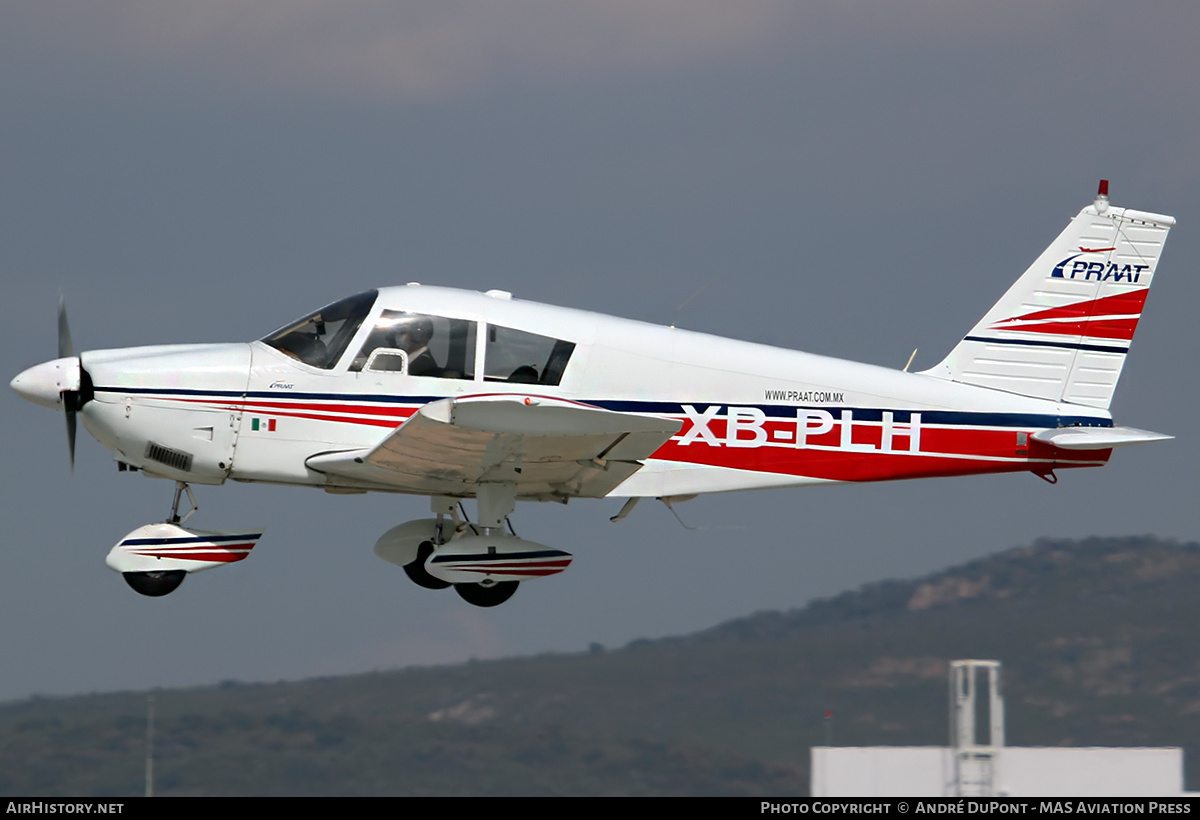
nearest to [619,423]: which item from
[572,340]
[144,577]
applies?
[572,340]

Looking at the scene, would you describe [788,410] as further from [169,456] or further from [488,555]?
[169,456]

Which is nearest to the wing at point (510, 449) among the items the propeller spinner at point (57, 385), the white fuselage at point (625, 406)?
the white fuselage at point (625, 406)

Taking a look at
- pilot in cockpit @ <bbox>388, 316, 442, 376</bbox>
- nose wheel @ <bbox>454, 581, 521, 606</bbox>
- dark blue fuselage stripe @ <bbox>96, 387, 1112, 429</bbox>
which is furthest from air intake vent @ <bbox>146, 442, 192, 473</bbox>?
nose wheel @ <bbox>454, 581, 521, 606</bbox>

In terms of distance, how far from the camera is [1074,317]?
1310 centimetres

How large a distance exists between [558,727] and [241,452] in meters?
8.81

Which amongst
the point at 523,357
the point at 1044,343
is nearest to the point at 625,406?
the point at 523,357

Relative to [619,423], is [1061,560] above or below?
above

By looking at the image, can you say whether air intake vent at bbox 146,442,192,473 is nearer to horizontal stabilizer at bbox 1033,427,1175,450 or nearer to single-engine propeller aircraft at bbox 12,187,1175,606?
single-engine propeller aircraft at bbox 12,187,1175,606

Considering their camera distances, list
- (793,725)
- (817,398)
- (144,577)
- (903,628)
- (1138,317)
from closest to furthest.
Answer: (144,577) → (817,398) → (1138,317) → (793,725) → (903,628)

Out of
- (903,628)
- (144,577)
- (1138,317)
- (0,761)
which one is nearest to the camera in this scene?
(144,577)

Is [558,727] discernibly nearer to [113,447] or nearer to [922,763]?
[922,763]

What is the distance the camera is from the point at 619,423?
34.2 feet

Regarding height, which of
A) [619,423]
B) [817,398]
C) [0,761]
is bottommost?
[0,761]

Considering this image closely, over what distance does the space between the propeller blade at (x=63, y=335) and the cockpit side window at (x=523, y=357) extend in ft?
12.0
